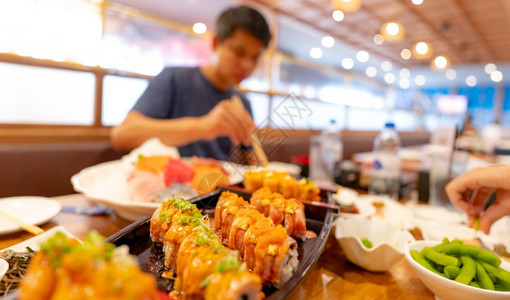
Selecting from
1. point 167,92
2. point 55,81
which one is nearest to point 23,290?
point 167,92

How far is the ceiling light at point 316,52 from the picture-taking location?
9707 millimetres

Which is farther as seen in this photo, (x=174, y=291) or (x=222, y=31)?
(x=222, y=31)

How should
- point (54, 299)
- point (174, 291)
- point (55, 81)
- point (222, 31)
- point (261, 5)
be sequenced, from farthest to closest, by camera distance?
point (261, 5) < point (55, 81) < point (222, 31) < point (174, 291) < point (54, 299)

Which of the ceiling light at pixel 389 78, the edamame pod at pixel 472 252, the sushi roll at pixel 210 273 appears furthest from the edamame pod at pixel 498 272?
the ceiling light at pixel 389 78

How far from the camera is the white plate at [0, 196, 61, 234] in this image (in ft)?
3.33

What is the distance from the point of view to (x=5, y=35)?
126 inches

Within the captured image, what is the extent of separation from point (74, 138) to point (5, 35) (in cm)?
209

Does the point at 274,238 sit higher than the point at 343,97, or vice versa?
the point at 343,97

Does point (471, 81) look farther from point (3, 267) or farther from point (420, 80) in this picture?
point (3, 267)

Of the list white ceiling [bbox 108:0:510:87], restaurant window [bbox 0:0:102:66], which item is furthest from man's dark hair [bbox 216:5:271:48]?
white ceiling [bbox 108:0:510:87]

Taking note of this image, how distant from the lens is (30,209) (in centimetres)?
114

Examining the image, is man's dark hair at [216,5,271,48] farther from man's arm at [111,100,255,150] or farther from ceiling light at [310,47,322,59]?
ceiling light at [310,47,322,59]

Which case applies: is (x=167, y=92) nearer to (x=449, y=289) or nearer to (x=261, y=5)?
(x=449, y=289)

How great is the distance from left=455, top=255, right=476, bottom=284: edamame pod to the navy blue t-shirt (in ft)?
5.81
